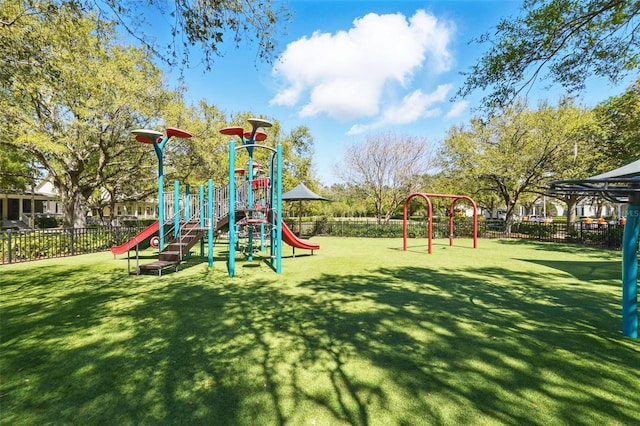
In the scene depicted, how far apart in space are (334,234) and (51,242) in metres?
16.2

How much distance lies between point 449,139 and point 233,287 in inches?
860

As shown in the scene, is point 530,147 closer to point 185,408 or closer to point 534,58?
point 534,58

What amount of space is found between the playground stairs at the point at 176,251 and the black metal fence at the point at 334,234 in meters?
5.64

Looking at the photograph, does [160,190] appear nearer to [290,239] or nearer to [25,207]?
[290,239]

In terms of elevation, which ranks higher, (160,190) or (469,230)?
(160,190)

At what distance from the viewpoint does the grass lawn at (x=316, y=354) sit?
2.77 metres

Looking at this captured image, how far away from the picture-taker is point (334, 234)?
23.3 m

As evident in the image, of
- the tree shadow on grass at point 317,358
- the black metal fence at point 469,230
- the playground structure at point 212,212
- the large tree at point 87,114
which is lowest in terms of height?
the tree shadow on grass at point 317,358

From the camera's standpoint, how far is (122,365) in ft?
11.9

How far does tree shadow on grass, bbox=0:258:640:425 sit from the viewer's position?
109 inches

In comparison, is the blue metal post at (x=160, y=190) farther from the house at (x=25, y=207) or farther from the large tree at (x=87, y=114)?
the house at (x=25, y=207)

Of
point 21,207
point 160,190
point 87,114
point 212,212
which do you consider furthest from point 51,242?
point 21,207

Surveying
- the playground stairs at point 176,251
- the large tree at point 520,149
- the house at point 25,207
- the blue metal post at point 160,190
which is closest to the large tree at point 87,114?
the blue metal post at point 160,190

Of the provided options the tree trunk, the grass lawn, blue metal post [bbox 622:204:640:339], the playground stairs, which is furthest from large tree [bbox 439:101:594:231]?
the tree trunk
